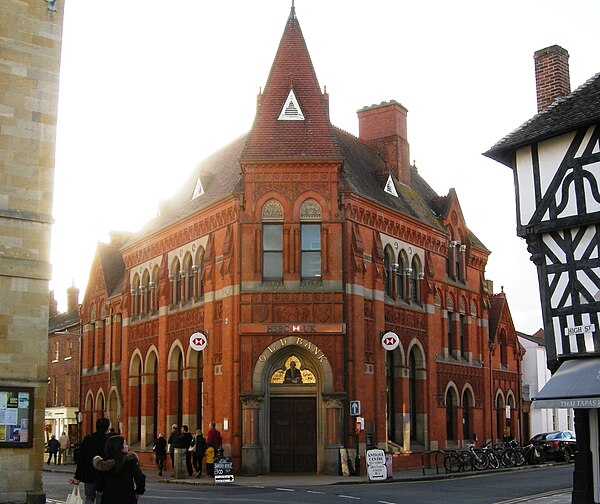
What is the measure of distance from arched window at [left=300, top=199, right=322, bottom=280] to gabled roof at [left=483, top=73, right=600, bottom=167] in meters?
11.2

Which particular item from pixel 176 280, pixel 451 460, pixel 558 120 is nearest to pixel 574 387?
pixel 558 120

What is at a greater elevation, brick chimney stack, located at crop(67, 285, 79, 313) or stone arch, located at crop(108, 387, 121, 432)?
brick chimney stack, located at crop(67, 285, 79, 313)

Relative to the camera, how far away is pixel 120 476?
1193cm

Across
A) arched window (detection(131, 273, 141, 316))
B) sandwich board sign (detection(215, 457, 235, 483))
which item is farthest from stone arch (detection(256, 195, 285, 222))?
arched window (detection(131, 273, 141, 316))

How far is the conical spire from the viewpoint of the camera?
33312mm

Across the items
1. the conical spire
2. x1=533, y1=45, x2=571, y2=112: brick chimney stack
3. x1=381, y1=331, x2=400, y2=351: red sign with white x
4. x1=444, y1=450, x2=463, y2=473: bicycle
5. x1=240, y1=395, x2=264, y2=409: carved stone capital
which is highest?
the conical spire

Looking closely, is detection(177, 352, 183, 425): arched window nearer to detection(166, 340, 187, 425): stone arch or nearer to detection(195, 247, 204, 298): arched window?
detection(166, 340, 187, 425): stone arch

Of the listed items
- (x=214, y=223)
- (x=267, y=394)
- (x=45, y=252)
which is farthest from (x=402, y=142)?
(x=45, y=252)

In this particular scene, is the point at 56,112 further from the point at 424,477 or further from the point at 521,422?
the point at 521,422

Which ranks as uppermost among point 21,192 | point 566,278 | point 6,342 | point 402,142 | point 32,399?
point 402,142

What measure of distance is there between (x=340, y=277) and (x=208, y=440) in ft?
24.7

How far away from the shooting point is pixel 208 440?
31.8m

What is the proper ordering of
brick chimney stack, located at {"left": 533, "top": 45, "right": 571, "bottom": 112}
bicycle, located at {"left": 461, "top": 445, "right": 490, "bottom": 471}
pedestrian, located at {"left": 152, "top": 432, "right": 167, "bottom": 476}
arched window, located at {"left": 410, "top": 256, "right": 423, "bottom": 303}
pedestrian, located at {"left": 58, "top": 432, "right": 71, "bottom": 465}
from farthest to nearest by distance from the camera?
1. pedestrian, located at {"left": 58, "top": 432, "right": 71, "bottom": 465}
2. arched window, located at {"left": 410, "top": 256, "right": 423, "bottom": 303}
3. bicycle, located at {"left": 461, "top": 445, "right": 490, "bottom": 471}
4. pedestrian, located at {"left": 152, "top": 432, "right": 167, "bottom": 476}
5. brick chimney stack, located at {"left": 533, "top": 45, "right": 571, "bottom": 112}

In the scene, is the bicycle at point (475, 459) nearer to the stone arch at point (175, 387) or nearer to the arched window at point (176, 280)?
the stone arch at point (175, 387)
